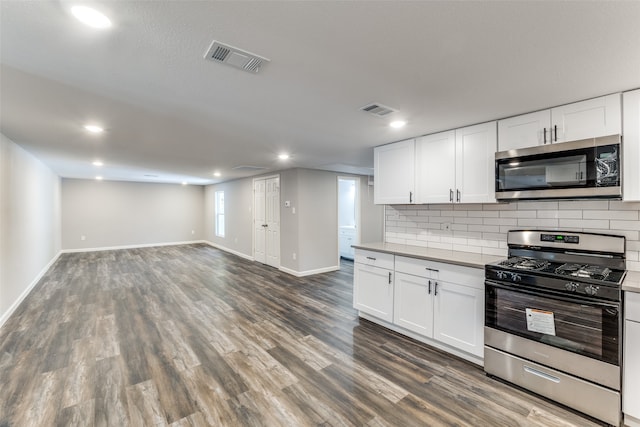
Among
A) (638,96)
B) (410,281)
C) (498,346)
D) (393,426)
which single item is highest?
(638,96)

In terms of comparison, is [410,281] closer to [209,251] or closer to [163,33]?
[163,33]

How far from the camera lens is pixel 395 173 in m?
3.57

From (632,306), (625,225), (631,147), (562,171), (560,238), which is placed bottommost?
(632,306)

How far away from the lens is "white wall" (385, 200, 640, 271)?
2256mm

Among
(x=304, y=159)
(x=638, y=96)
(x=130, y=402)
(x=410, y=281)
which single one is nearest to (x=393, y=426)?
(x=410, y=281)

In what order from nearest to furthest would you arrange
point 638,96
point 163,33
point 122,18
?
point 122,18
point 163,33
point 638,96

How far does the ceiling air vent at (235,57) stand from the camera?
1.56 m

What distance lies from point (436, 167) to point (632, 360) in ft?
6.94

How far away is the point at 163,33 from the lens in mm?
1432

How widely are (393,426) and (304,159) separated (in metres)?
3.91

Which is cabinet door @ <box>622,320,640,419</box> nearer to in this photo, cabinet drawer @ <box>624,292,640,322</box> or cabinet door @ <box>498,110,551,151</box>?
cabinet drawer @ <box>624,292,640,322</box>

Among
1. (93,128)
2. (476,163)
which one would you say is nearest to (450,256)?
(476,163)

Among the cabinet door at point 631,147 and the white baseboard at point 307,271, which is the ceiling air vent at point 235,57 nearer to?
the cabinet door at point 631,147

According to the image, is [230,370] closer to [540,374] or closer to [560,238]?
[540,374]
